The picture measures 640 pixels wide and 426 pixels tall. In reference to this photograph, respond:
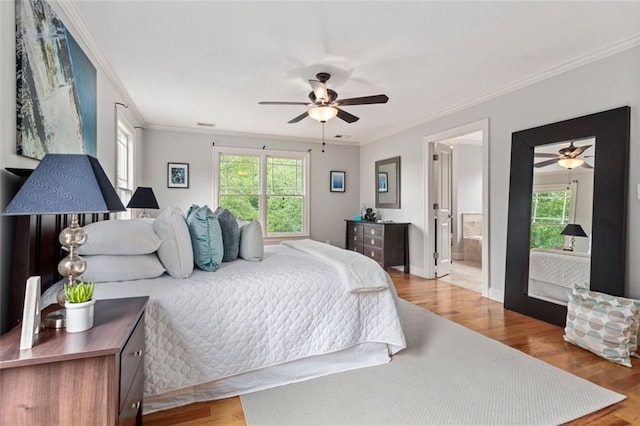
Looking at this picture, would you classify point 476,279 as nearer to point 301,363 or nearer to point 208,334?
point 301,363

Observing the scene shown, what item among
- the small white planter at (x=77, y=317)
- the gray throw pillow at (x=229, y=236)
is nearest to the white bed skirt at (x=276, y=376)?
the small white planter at (x=77, y=317)

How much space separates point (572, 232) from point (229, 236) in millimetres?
3126

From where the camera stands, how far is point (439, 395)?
1.88 meters

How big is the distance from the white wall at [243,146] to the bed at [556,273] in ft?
12.3

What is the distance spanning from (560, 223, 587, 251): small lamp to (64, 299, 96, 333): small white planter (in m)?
3.70

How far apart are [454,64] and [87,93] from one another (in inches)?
124

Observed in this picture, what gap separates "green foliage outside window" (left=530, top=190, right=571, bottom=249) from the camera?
10.2 feet

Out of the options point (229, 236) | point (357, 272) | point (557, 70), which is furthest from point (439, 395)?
point (557, 70)

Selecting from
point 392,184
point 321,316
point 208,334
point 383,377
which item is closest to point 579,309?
point 383,377

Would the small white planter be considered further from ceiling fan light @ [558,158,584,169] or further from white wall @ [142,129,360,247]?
white wall @ [142,129,360,247]

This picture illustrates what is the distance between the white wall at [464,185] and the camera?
690 cm

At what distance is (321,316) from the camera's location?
80.3 inches

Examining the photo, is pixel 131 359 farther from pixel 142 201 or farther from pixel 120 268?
pixel 142 201

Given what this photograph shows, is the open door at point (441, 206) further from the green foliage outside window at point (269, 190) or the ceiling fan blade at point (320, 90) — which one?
the green foliage outside window at point (269, 190)
